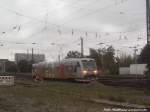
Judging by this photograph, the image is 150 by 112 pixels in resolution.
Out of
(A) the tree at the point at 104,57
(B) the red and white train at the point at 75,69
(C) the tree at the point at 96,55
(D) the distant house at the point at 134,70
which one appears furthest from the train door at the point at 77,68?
(C) the tree at the point at 96,55

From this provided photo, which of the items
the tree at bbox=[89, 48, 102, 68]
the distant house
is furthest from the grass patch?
the tree at bbox=[89, 48, 102, 68]

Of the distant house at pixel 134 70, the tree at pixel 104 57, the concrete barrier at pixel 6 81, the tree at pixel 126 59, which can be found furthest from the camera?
the tree at pixel 126 59

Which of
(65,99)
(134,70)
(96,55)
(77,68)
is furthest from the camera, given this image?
Result: (96,55)

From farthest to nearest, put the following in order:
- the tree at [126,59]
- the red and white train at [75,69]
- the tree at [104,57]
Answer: the tree at [126,59] < the tree at [104,57] < the red and white train at [75,69]

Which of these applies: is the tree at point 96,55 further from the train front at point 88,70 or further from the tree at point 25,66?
the train front at point 88,70

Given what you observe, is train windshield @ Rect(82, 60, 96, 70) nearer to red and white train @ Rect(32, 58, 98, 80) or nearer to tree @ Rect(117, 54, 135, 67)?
red and white train @ Rect(32, 58, 98, 80)

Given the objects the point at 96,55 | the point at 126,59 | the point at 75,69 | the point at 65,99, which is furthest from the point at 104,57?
the point at 65,99

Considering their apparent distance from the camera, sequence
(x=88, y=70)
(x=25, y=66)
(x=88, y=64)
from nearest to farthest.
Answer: (x=88, y=70) < (x=88, y=64) < (x=25, y=66)

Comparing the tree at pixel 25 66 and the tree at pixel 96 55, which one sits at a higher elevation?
the tree at pixel 96 55

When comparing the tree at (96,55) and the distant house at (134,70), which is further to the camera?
the tree at (96,55)

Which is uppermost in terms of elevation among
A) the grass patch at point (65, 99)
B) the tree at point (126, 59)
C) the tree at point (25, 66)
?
the tree at point (126, 59)

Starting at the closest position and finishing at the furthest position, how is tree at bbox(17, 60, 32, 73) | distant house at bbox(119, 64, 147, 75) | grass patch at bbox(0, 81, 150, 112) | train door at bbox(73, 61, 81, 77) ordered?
grass patch at bbox(0, 81, 150, 112), train door at bbox(73, 61, 81, 77), distant house at bbox(119, 64, 147, 75), tree at bbox(17, 60, 32, 73)

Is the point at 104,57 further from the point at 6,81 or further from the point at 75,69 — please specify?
the point at 6,81

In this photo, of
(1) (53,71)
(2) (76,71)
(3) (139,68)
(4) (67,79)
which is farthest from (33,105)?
(3) (139,68)
